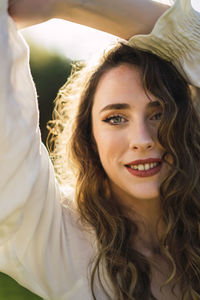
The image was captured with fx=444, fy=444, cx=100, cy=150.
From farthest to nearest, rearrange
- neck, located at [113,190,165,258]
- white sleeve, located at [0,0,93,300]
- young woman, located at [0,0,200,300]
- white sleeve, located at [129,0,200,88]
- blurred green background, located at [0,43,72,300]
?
1. blurred green background, located at [0,43,72,300]
2. neck, located at [113,190,165,258]
3. white sleeve, located at [129,0,200,88]
4. young woman, located at [0,0,200,300]
5. white sleeve, located at [0,0,93,300]

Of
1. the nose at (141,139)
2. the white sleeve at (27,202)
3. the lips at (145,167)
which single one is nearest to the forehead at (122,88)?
the nose at (141,139)

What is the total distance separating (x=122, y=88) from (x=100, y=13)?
0.38 metres

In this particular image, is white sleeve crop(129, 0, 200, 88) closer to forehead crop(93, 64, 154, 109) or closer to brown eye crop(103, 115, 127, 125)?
forehead crop(93, 64, 154, 109)

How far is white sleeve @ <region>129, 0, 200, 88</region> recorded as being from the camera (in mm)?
1884

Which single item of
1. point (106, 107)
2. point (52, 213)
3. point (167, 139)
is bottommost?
point (52, 213)

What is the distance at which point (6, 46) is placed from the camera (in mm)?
1553

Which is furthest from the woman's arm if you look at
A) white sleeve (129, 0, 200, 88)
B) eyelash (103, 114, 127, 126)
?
eyelash (103, 114, 127, 126)

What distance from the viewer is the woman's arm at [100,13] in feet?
5.53

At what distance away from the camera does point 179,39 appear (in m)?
1.96

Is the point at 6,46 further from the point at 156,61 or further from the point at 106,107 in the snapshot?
the point at 156,61

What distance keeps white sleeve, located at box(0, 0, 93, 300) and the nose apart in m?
0.40

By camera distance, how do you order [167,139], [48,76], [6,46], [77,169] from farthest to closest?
[48,76] < [77,169] < [167,139] < [6,46]

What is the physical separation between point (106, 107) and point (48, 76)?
11312 mm

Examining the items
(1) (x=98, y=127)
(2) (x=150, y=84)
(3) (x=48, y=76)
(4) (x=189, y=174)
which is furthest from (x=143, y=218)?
(3) (x=48, y=76)
